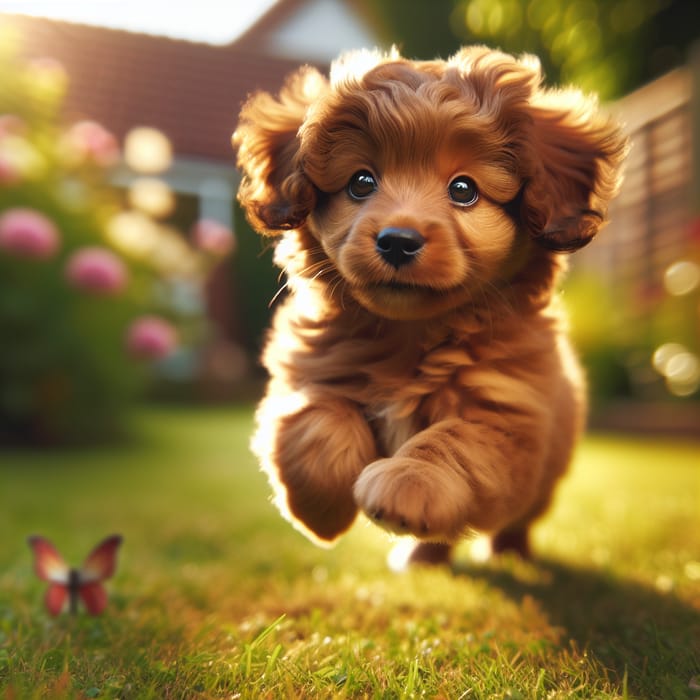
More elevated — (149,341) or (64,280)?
(64,280)

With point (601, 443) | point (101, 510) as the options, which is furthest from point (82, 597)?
point (601, 443)

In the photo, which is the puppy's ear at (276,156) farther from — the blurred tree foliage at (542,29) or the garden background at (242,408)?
the blurred tree foliage at (542,29)

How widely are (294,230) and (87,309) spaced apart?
16.2ft

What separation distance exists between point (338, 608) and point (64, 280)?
16.1 feet

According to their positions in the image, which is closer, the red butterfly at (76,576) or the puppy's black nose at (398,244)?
the puppy's black nose at (398,244)

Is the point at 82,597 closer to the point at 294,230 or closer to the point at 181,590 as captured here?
the point at 181,590

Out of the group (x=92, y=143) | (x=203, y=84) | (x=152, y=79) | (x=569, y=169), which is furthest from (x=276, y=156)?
(x=203, y=84)

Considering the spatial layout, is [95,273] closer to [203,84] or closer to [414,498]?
[203,84]

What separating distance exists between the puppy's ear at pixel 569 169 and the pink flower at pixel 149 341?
16.1ft

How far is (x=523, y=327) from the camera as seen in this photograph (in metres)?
2.29

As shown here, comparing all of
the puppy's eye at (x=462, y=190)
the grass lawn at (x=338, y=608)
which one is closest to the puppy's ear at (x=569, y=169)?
the puppy's eye at (x=462, y=190)

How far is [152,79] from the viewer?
31.7 feet

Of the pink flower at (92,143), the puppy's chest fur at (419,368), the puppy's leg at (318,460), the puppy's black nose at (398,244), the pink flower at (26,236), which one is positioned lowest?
the puppy's leg at (318,460)

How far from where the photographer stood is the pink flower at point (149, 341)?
6.75 metres
